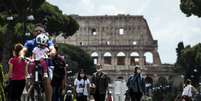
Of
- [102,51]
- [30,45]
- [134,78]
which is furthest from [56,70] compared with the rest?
[102,51]

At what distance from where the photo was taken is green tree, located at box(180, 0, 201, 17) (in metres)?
50.5

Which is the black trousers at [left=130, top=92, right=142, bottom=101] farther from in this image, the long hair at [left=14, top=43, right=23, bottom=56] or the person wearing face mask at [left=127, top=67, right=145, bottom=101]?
the long hair at [left=14, top=43, right=23, bottom=56]

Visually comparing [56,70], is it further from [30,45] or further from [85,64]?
[85,64]

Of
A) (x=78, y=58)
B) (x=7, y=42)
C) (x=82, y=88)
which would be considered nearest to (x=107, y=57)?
(x=78, y=58)

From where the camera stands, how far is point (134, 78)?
2103 cm

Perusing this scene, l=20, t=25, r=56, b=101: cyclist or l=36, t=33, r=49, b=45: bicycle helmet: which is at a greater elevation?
l=36, t=33, r=49, b=45: bicycle helmet

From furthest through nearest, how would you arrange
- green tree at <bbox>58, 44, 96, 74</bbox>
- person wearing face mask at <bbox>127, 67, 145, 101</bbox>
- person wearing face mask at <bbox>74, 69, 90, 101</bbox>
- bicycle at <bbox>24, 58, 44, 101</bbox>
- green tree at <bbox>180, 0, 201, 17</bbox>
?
green tree at <bbox>58, 44, 96, 74</bbox> → green tree at <bbox>180, 0, 201, 17</bbox> → person wearing face mask at <bbox>74, 69, 90, 101</bbox> → person wearing face mask at <bbox>127, 67, 145, 101</bbox> → bicycle at <bbox>24, 58, 44, 101</bbox>

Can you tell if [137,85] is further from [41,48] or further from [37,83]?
[37,83]

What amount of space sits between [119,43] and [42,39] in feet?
399

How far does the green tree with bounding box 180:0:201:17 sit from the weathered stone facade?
74.0 meters

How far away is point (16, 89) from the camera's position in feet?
50.0

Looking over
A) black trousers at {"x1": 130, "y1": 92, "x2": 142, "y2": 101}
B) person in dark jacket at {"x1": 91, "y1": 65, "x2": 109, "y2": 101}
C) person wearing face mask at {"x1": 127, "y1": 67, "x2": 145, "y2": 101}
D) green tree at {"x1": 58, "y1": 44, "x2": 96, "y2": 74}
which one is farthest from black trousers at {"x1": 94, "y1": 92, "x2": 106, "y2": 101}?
green tree at {"x1": 58, "y1": 44, "x2": 96, "y2": 74}

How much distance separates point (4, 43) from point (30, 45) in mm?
37714

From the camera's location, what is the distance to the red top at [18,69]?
15.3 m
